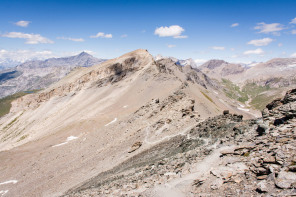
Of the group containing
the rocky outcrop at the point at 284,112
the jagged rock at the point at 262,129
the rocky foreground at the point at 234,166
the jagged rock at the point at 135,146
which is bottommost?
the jagged rock at the point at 135,146

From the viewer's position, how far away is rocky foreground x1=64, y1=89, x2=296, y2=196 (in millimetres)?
15203

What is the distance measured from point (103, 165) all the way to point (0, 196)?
2280 centimetres

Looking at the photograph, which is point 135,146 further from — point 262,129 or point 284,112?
point 284,112

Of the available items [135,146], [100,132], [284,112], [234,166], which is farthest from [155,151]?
[100,132]

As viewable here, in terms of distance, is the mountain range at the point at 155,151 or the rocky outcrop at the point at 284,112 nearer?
the mountain range at the point at 155,151

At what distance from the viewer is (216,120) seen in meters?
35.2

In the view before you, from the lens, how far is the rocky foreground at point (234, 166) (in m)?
15.2

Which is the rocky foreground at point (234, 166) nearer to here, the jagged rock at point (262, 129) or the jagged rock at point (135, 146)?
the jagged rock at point (262, 129)

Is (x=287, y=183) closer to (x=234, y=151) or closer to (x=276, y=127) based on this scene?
(x=234, y=151)

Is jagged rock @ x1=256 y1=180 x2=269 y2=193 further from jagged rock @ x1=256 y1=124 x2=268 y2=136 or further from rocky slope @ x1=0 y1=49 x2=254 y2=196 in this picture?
rocky slope @ x1=0 y1=49 x2=254 y2=196

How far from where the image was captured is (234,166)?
60.7 feet

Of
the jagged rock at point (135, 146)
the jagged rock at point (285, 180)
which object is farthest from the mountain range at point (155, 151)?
the jagged rock at point (135, 146)

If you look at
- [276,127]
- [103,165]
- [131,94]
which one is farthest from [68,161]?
[131,94]

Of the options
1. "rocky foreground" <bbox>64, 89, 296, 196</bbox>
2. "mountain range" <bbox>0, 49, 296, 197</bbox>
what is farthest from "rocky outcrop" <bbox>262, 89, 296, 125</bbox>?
"mountain range" <bbox>0, 49, 296, 197</bbox>
